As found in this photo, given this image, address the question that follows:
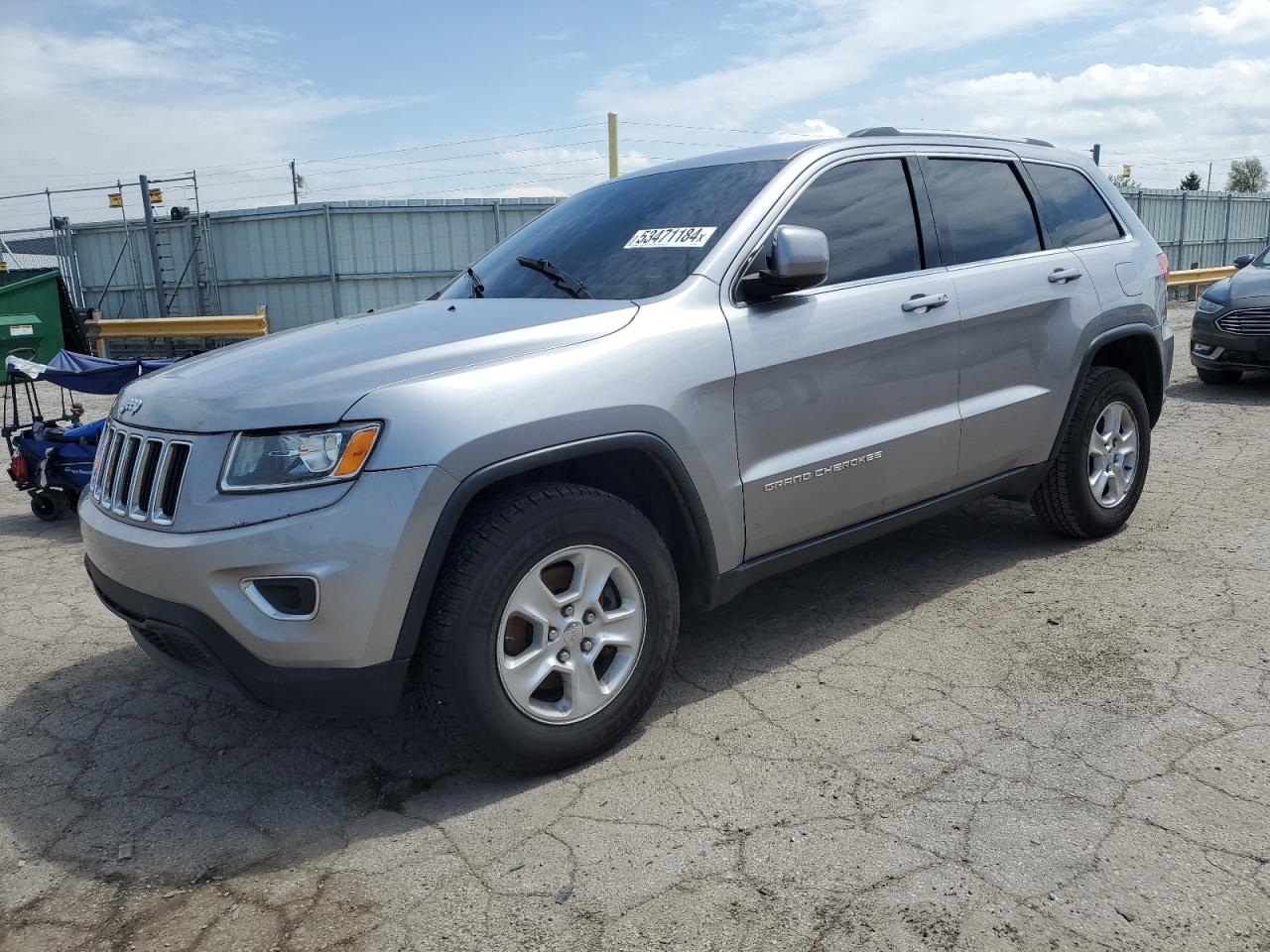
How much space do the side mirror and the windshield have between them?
235mm

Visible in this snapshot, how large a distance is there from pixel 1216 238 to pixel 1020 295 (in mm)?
24649

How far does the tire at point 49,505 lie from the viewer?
247 inches

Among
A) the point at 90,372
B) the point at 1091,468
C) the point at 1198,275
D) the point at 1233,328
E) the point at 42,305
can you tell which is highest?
the point at 42,305

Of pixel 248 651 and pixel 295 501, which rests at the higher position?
pixel 295 501

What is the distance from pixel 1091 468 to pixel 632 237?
8.51ft

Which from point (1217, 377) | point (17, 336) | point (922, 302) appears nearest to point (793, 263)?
point (922, 302)

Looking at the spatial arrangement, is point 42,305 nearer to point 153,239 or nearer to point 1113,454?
point 153,239

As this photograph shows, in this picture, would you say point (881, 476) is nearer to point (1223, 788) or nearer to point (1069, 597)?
point (1069, 597)

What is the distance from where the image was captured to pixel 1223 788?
2.79m

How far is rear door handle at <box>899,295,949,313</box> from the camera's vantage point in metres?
3.82

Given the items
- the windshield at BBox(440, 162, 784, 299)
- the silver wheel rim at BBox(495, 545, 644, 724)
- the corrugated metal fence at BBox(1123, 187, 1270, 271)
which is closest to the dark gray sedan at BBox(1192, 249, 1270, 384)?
the windshield at BBox(440, 162, 784, 299)

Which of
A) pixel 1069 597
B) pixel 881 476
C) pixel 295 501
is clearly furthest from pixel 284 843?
pixel 1069 597

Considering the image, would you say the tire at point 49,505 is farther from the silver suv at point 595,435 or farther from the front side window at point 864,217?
the front side window at point 864,217

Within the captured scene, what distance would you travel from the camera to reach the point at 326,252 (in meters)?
17.6
